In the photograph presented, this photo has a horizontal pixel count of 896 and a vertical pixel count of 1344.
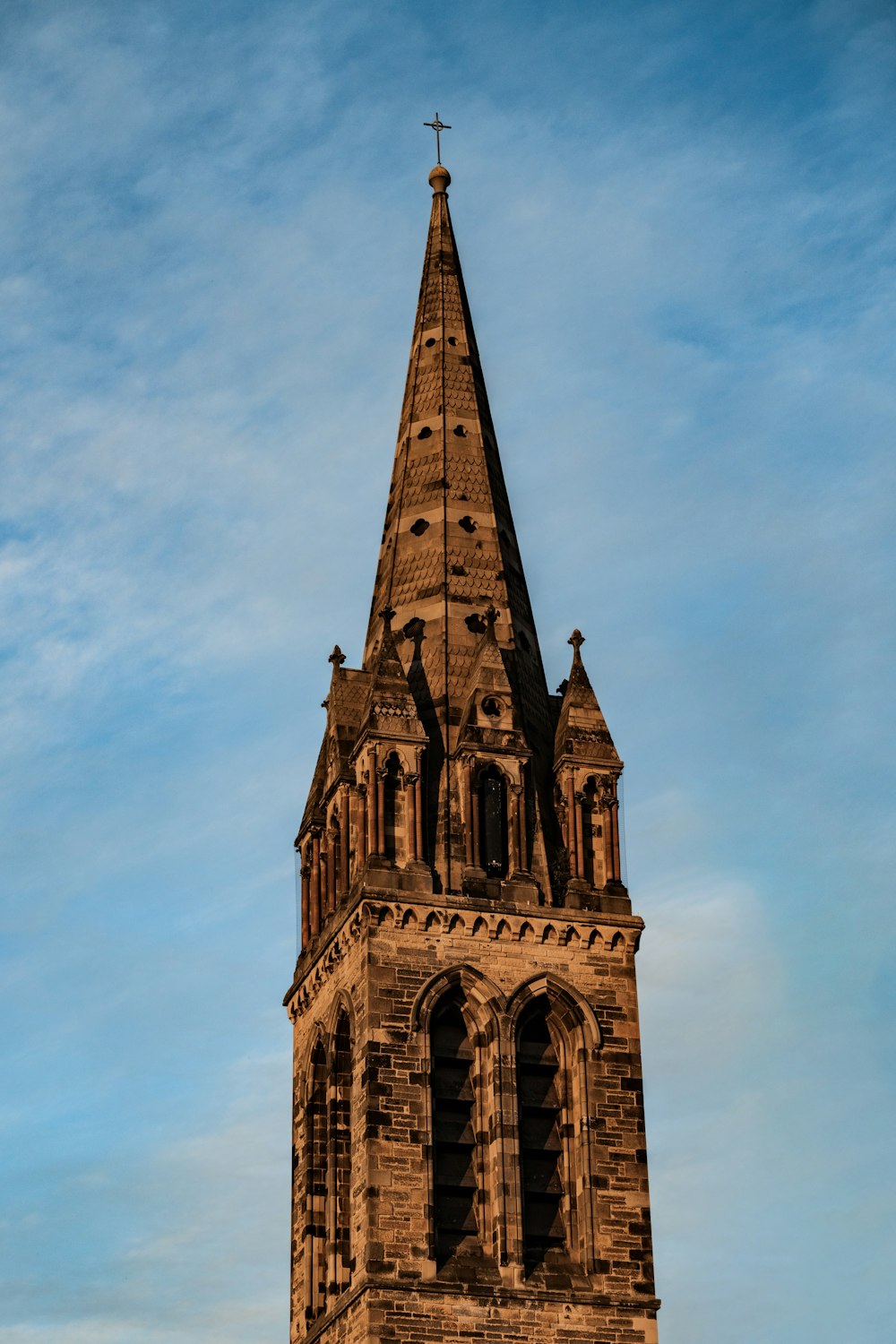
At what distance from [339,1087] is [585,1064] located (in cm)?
443

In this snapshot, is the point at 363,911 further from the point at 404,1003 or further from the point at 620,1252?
the point at 620,1252

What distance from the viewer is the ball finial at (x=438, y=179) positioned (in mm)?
58469

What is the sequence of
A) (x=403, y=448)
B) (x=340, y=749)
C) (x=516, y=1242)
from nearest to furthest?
(x=516, y=1242) → (x=340, y=749) → (x=403, y=448)

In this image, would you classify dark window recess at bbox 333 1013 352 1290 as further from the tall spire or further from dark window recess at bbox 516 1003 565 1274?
the tall spire

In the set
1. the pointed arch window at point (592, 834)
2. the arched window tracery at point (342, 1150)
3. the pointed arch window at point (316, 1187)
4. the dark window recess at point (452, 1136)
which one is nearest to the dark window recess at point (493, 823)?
the pointed arch window at point (592, 834)

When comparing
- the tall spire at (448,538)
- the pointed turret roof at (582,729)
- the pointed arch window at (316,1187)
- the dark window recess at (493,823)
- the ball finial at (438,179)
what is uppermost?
the ball finial at (438,179)

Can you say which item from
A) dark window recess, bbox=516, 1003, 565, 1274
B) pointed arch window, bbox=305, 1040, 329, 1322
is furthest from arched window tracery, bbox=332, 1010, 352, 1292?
dark window recess, bbox=516, 1003, 565, 1274

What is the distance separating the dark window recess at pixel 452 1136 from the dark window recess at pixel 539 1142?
903 millimetres

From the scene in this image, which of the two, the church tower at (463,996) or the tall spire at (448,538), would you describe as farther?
the tall spire at (448,538)

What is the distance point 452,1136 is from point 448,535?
1311cm

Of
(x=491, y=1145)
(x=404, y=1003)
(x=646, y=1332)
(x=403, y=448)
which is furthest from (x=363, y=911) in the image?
(x=403, y=448)

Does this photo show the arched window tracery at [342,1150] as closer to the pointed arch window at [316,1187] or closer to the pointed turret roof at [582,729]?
the pointed arch window at [316,1187]

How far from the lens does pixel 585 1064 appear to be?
152 ft

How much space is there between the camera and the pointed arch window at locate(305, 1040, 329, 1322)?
4622 cm
